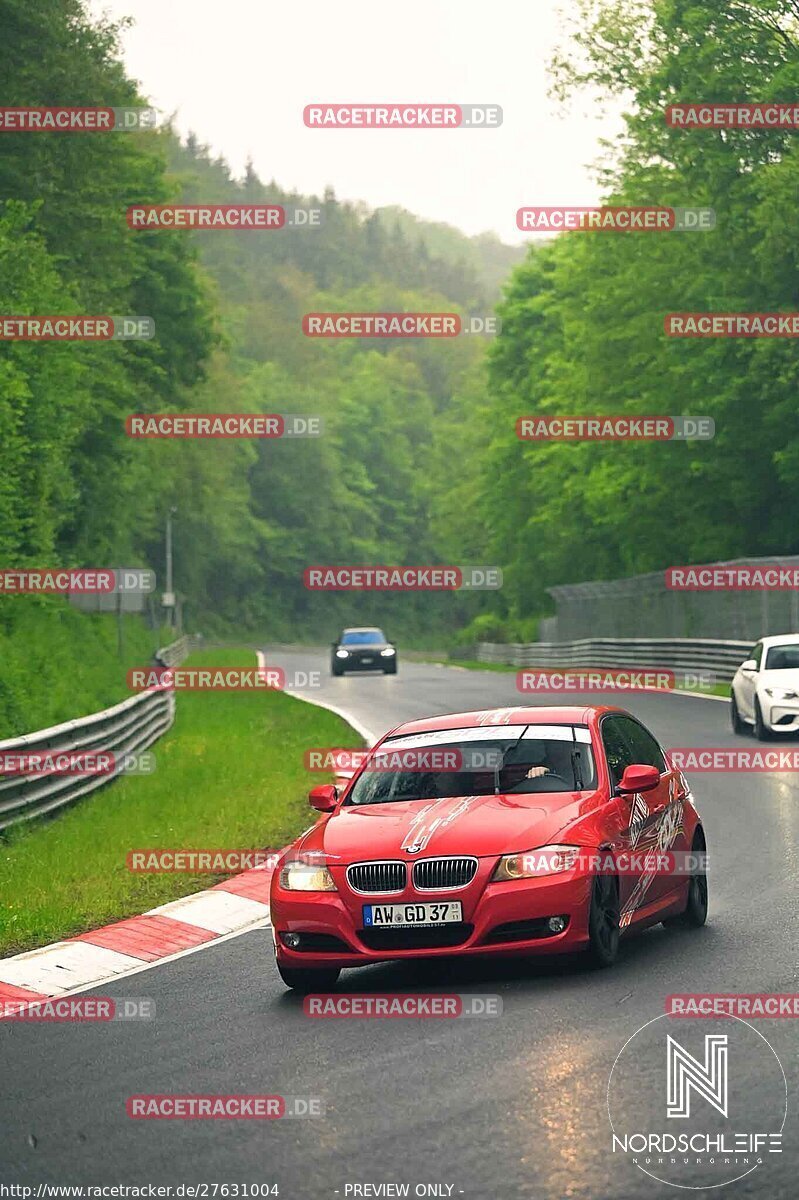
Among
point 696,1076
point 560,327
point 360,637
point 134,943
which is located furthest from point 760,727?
point 560,327

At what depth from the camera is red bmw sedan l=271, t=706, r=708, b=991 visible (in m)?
9.59

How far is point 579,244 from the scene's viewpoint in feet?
213

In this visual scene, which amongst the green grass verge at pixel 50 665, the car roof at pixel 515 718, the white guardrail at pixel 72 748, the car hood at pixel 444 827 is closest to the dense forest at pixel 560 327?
the green grass verge at pixel 50 665

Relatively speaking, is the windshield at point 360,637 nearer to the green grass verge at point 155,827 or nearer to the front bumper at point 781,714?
the green grass verge at point 155,827

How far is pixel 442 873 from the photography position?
9.64 metres

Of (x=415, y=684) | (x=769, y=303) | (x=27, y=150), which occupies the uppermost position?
(x=27, y=150)

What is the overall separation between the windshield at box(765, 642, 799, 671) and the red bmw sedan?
15.4 m

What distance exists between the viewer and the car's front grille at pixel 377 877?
9688 millimetres

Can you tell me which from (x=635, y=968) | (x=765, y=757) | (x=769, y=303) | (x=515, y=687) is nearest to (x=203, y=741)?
(x=765, y=757)

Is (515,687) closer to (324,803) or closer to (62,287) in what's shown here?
(62,287)

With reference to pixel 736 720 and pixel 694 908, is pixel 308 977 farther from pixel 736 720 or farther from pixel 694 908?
pixel 736 720

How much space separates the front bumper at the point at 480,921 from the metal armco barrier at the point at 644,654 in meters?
28.8

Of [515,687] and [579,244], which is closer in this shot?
[515,687]

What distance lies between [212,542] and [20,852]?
10505 centimetres
